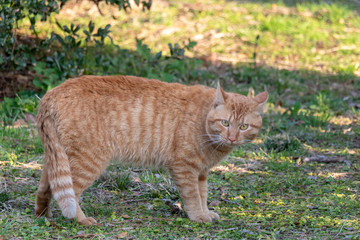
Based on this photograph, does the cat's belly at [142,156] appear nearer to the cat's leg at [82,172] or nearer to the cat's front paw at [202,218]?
the cat's leg at [82,172]

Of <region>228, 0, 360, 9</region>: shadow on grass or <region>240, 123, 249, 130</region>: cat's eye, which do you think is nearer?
<region>240, 123, 249, 130</region>: cat's eye

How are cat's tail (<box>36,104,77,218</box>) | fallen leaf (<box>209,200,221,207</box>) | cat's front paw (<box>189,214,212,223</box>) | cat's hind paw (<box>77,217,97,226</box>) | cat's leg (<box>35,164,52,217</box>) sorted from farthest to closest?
fallen leaf (<box>209,200,221,207</box>), cat's front paw (<box>189,214,212,223</box>), cat's leg (<box>35,164,52,217</box>), cat's hind paw (<box>77,217,97,226</box>), cat's tail (<box>36,104,77,218</box>)

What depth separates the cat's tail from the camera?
4.07 m

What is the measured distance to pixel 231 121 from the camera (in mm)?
4625

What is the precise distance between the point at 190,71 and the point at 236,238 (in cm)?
482

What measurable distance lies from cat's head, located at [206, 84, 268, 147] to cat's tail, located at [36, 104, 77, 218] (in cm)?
136

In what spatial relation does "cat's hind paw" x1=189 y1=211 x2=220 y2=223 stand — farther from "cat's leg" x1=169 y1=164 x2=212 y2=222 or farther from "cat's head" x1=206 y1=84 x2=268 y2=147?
"cat's head" x1=206 y1=84 x2=268 y2=147

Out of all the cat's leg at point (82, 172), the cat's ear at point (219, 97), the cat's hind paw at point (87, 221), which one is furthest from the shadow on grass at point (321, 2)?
the cat's hind paw at point (87, 221)

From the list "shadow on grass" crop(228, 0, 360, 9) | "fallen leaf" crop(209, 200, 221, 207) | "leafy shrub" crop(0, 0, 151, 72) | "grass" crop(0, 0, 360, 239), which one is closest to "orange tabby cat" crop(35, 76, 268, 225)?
"fallen leaf" crop(209, 200, 221, 207)

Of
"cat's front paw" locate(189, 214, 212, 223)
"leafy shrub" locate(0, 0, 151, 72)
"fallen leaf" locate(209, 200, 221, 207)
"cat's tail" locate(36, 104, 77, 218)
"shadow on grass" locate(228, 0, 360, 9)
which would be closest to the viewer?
"cat's tail" locate(36, 104, 77, 218)

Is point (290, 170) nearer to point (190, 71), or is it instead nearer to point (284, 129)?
point (284, 129)

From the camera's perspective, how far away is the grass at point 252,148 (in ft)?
14.1

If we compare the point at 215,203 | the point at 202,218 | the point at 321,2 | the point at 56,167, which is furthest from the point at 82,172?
the point at 321,2

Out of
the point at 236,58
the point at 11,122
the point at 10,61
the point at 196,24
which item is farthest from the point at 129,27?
the point at 11,122
